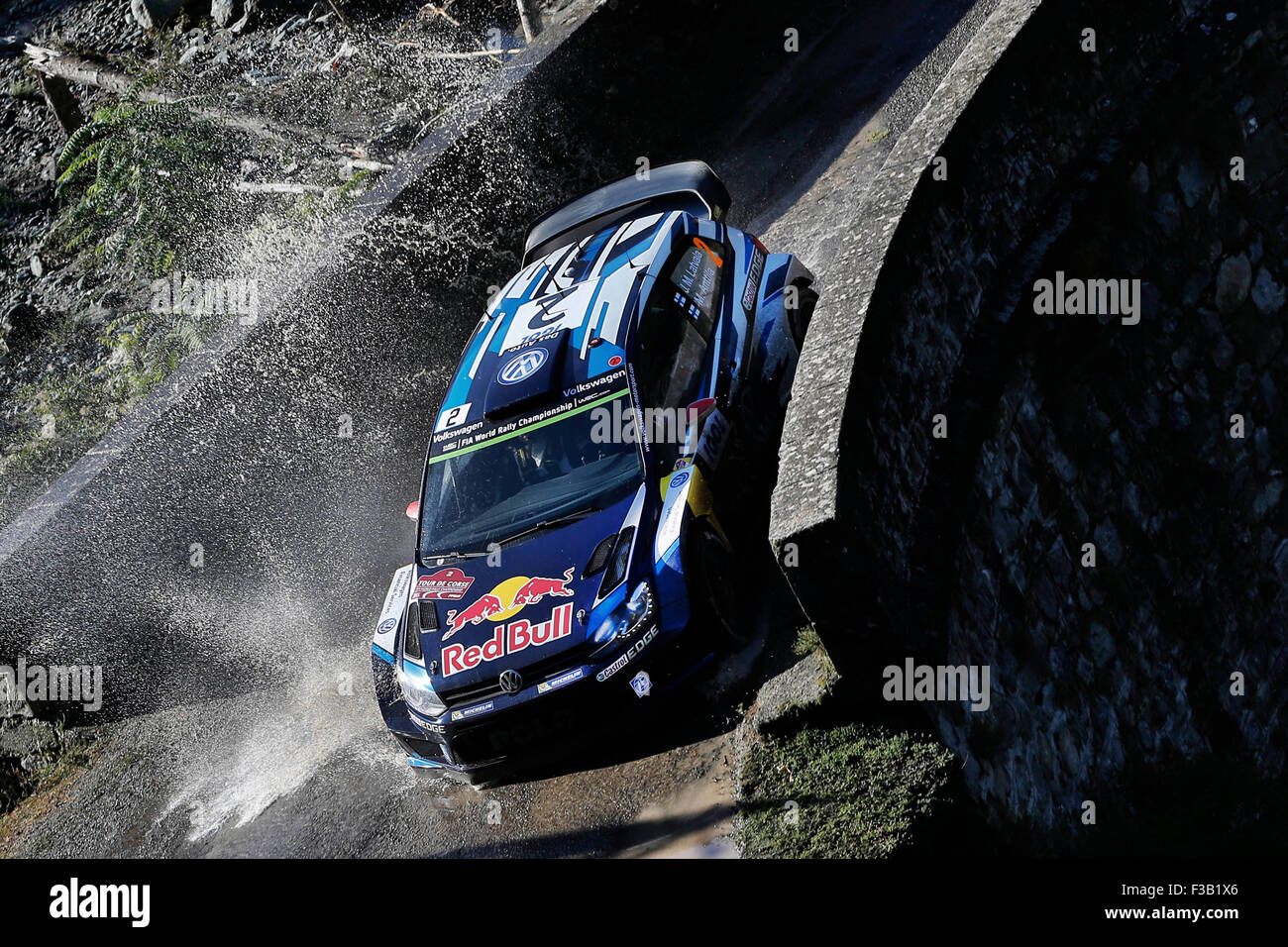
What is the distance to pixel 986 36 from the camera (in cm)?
677

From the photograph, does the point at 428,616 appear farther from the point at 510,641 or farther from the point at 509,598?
the point at 510,641

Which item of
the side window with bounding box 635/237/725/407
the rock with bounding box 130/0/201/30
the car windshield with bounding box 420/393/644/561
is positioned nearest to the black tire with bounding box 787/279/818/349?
the side window with bounding box 635/237/725/407

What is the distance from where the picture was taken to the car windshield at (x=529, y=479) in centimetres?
716

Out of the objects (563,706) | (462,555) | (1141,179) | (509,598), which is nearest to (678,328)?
(462,555)

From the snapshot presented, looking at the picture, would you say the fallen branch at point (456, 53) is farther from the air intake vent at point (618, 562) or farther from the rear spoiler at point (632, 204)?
the air intake vent at point (618, 562)

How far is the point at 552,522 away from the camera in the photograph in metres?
7.09

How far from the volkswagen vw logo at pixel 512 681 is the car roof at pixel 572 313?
174 centimetres

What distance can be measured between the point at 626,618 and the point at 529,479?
4.12 feet

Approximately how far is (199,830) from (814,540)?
504 cm

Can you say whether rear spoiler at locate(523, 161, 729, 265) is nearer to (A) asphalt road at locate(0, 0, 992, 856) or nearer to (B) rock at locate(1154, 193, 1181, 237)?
(A) asphalt road at locate(0, 0, 992, 856)

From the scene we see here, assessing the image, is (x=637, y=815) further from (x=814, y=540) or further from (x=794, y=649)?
(x=814, y=540)

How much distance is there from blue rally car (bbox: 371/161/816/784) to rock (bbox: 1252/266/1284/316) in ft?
9.54

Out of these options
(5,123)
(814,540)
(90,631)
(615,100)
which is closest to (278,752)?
(90,631)

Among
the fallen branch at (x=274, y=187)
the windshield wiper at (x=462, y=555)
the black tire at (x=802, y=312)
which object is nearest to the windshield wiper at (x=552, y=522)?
the windshield wiper at (x=462, y=555)
